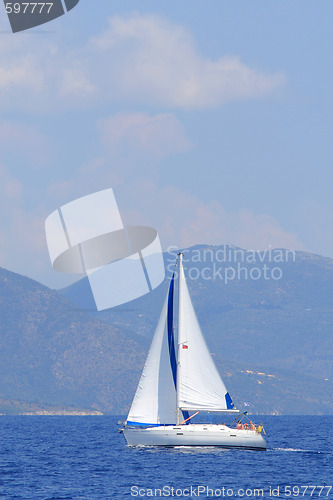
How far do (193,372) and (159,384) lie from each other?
371 centimetres

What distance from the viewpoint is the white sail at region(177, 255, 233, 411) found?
307 feet

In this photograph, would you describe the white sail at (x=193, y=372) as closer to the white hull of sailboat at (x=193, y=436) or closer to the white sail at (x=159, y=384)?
the white sail at (x=159, y=384)

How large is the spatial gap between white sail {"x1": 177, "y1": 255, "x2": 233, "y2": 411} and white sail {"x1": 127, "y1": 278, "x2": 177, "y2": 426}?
3.25 feet

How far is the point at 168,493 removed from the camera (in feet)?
234

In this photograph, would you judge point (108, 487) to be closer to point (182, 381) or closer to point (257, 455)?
point (182, 381)

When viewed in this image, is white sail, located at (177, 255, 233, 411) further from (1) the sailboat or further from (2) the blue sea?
(2) the blue sea

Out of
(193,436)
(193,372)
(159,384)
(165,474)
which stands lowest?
(165,474)

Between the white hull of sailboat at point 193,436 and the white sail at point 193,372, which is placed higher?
the white sail at point 193,372

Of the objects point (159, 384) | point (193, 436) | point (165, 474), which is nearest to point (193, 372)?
point (159, 384)

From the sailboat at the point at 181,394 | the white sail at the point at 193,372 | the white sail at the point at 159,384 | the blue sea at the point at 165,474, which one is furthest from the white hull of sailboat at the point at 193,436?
the white sail at the point at 193,372

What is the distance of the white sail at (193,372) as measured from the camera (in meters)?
93.5

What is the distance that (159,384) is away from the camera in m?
93.4

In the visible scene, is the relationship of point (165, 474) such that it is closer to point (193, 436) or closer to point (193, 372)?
point (193, 436)

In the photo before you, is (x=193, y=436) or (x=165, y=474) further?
(x=193, y=436)
